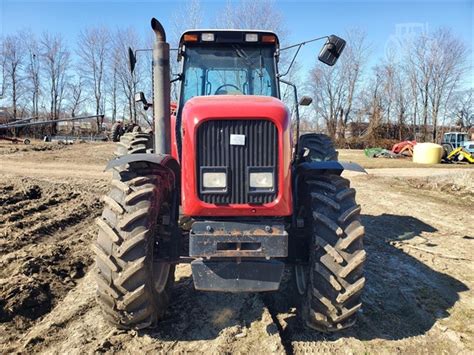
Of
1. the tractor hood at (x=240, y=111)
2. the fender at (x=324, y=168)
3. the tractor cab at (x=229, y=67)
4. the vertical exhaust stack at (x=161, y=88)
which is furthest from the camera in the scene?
the tractor cab at (x=229, y=67)

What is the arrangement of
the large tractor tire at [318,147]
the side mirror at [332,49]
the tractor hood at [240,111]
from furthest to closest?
the large tractor tire at [318,147] → the side mirror at [332,49] → the tractor hood at [240,111]

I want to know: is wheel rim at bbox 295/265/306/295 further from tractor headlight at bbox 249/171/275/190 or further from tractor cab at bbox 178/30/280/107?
tractor cab at bbox 178/30/280/107

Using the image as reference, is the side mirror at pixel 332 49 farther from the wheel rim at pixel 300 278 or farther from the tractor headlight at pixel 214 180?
the wheel rim at pixel 300 278

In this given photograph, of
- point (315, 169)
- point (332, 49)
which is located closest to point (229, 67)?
point (332, 49)

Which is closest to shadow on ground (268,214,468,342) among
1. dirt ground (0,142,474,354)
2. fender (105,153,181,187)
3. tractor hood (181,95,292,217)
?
dirt ground (0,142,474,354)

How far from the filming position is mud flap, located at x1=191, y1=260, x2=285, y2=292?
132 inches

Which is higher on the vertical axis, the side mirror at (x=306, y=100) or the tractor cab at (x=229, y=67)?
the tractor cab at (x=229, y=67)

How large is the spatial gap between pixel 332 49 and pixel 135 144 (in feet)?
9.05

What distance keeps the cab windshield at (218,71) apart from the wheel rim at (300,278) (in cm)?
196

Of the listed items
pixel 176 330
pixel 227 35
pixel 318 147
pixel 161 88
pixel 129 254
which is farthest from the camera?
pixel 318 147

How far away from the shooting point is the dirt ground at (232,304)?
3.43 metres

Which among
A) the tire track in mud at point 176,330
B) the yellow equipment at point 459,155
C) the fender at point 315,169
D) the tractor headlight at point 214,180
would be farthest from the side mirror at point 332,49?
the yellow equipment at point 459,155

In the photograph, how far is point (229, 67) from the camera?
4727 millimetres

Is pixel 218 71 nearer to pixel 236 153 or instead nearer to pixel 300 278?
pixel 236 153
